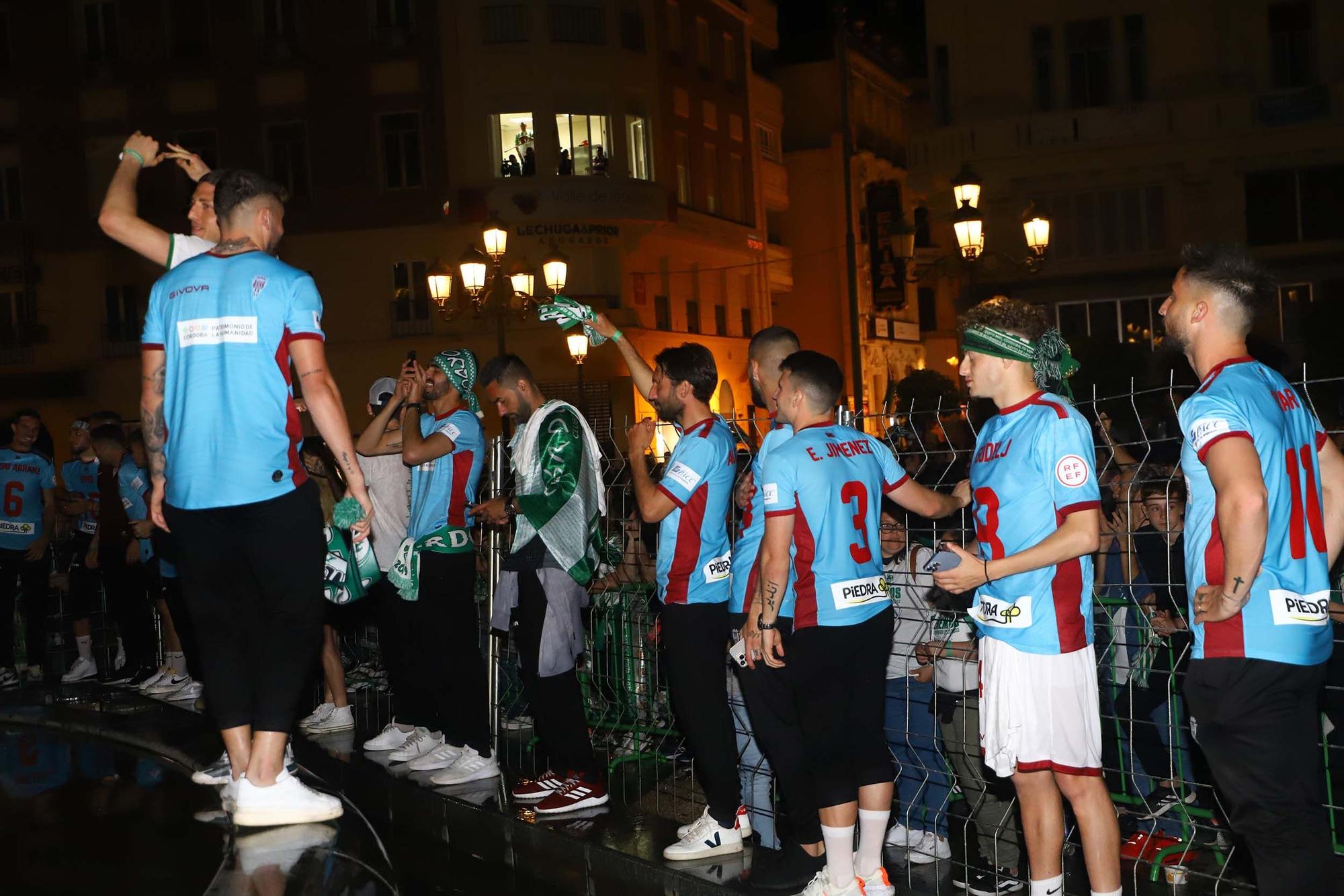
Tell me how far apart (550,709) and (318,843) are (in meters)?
2.22

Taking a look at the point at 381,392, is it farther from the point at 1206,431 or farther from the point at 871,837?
the point at 1206,431

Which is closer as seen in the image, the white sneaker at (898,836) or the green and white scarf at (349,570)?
the white sneaker at (898,836)

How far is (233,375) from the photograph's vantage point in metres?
4.46

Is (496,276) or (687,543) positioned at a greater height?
(496,276)

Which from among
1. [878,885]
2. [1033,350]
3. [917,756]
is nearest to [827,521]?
[1033,350]

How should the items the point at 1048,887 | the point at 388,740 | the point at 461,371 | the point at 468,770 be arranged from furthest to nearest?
the point at 388,740 → the point at 461,371 → the point at 468,770 → the point at 1048,887

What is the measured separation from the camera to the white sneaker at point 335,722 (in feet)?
27.0

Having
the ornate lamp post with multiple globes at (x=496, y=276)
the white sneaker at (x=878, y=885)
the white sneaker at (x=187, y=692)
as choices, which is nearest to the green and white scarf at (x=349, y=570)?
the white sneaker at (x=187, y=692)

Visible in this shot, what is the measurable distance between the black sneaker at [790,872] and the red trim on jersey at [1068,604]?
5.00 ft

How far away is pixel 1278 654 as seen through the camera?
12.0 feet

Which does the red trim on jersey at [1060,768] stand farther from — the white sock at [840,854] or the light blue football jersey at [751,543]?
the light blue football jersey at [751,543]

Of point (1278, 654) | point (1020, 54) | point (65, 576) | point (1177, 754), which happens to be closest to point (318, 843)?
point (1278, 654)

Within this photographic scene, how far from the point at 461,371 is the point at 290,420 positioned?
2580 millimetres

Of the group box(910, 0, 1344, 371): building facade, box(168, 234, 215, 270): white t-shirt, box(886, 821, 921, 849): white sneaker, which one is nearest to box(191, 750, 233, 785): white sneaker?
box(168, 234, 215, 270): white t-shirt
